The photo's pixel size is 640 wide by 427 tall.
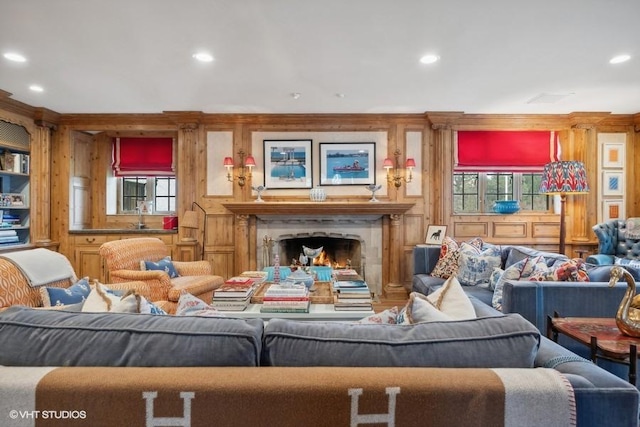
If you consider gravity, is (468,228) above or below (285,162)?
below

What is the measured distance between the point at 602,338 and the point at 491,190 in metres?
3.84

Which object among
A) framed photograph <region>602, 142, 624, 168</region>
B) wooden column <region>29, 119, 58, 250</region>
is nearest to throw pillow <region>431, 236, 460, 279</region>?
framed photograph <region>602, 142, 624, 168</region>

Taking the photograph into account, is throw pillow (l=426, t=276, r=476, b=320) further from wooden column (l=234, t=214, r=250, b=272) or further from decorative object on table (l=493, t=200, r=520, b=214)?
decorative object on table (l=493, t=200, r=520, b=214)

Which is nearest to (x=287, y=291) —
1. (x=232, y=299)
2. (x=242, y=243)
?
(x=232, y=299)

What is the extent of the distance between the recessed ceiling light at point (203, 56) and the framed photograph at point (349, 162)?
2.05 m

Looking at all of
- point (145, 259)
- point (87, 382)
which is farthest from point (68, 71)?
point (87, 382)

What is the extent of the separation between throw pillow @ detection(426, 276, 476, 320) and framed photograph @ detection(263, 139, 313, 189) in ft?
11.7

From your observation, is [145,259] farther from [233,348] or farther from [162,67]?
[233,348]

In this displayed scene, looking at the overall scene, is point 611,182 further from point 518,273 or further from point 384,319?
point 384,319

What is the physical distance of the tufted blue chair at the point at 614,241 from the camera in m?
4.30

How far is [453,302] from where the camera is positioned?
138 centimetres

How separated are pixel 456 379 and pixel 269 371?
18.6 inches

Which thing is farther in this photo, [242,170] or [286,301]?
[242,170]

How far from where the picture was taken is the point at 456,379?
2.90 feet
